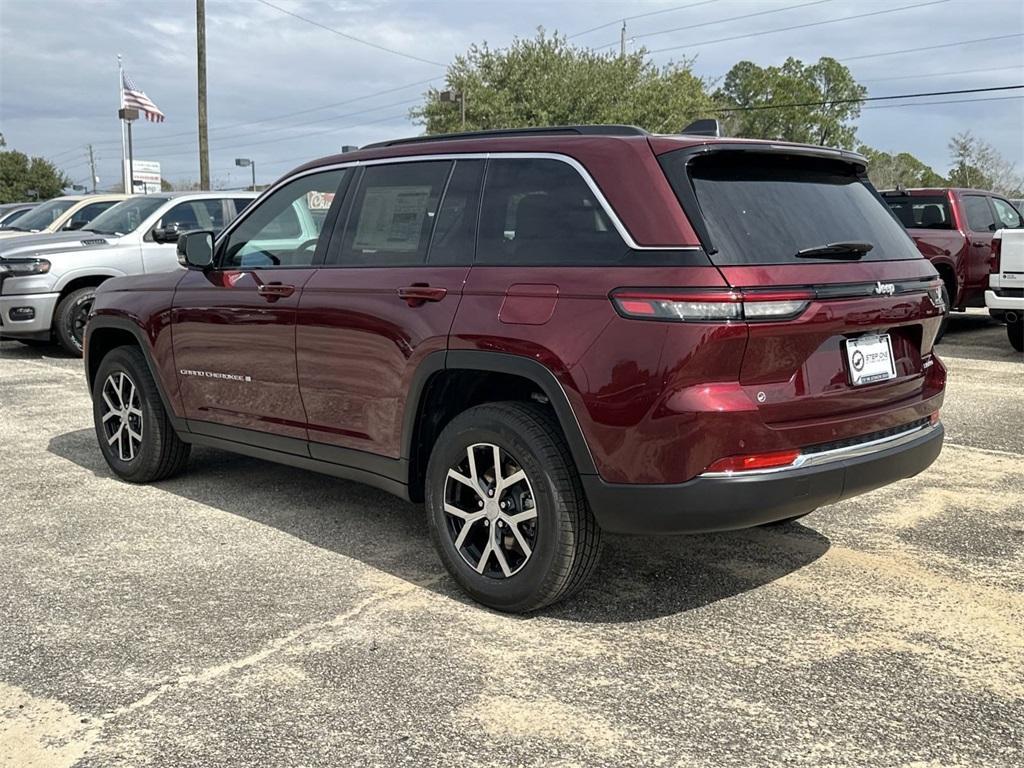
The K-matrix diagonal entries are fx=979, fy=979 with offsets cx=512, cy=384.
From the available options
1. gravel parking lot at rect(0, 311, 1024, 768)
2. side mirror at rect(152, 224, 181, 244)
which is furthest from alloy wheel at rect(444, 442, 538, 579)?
side mirror at rect(152, 224, 181, 244)

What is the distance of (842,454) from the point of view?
3.45 m

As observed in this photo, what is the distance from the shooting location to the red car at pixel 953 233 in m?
11.9

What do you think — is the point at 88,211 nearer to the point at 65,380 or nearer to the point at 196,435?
the point at 65,380

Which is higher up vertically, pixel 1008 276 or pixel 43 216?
pixel 43 216

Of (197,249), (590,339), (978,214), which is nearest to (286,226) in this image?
(197,249)

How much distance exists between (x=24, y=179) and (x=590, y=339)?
77258 millimetres

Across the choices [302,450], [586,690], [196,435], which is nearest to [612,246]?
[586,690]

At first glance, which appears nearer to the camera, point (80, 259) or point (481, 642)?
point (481, 642)

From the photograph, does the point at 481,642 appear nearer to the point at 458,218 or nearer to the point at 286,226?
the point at 458,218

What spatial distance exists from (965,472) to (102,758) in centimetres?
486

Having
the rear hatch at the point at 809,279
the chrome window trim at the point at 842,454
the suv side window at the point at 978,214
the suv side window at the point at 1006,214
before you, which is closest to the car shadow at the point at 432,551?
the chrome window trim at the point at 842,454

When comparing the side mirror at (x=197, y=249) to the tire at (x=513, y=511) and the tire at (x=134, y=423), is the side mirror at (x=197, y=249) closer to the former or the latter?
the tire at (x=134, y=423)

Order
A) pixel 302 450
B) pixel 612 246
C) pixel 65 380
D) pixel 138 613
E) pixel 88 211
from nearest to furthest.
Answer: pixel 612 246 → pixel 138 613 → pixel 302 450 → pixel 65 380 → pixel 88 211

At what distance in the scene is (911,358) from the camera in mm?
3768
